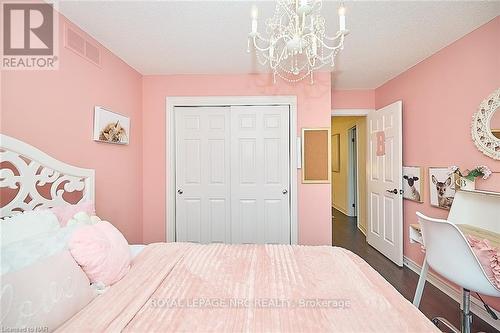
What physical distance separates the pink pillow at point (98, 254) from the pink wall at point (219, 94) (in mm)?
1856

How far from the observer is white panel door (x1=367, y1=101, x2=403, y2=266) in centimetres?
301

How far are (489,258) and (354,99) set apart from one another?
9.37 ft

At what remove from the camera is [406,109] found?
3072 mm

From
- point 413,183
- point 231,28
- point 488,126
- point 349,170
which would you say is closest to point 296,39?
point 231,28

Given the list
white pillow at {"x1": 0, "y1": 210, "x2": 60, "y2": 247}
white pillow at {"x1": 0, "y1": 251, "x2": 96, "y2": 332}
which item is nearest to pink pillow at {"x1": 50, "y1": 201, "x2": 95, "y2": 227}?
white pillow at {"x1": 0, "y1": 210, "x2": 60, "y2": 247}

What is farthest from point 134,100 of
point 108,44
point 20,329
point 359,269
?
point 359,269

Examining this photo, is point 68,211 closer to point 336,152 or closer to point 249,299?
point 249,299

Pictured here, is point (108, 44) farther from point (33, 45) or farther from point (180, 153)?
point (180, 153)

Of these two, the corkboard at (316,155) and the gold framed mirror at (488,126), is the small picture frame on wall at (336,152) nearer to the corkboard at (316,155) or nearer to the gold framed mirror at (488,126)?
the corkboard at (316,155)

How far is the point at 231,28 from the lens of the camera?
2.07m

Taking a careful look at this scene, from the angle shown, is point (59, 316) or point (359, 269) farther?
point (359, 269)

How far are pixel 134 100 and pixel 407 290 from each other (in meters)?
3.68

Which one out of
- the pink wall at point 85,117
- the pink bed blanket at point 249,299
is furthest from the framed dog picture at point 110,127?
the pink bed blanket at point 249,299

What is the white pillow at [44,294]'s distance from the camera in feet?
2.70
